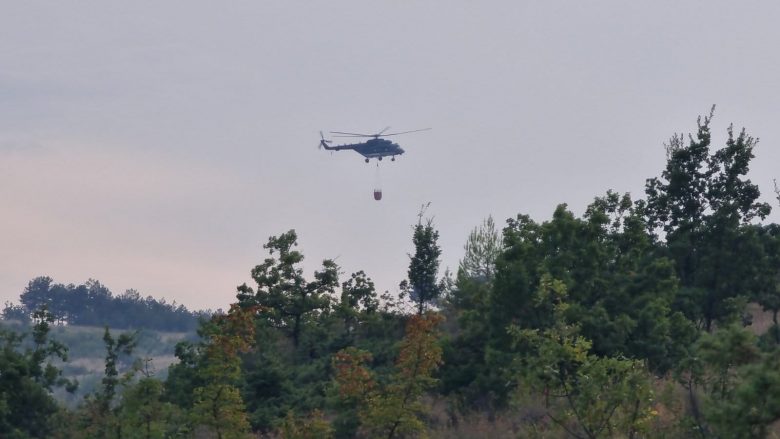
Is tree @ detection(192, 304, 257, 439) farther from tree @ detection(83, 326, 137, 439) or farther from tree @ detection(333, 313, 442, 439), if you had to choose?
tree @ detection(333, 313, 442, 439)

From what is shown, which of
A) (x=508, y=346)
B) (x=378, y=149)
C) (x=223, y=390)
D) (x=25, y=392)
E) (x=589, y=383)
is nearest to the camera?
(x=589, y=383)

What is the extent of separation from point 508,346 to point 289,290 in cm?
1319

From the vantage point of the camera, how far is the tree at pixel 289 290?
162 feet

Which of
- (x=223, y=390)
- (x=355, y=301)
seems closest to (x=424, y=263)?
(x=355, y=301)

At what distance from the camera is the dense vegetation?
27719mm

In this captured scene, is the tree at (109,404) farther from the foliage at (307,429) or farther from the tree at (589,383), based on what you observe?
the tree at (589,383)

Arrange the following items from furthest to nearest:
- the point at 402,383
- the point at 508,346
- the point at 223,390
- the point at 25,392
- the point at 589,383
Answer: the point at 25,392
the point at 508,346
the point at 402,383
the point at 223,390
the point at 589,383

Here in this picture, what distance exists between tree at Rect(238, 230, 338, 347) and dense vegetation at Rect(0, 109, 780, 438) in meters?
0.08

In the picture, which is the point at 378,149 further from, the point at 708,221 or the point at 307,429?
the point at 307,429

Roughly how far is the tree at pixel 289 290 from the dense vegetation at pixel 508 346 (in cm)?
8

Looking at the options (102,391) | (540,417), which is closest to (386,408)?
(540,417)

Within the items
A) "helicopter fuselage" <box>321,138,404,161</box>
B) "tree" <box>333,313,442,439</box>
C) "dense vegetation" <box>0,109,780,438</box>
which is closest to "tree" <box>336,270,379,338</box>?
"dense vegetation" <box>0,109,780,438</box>

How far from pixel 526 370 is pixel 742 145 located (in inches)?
856

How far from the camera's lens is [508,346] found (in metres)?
39.6
